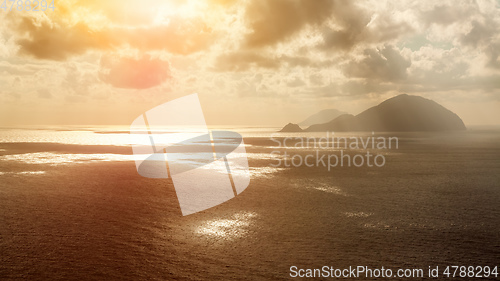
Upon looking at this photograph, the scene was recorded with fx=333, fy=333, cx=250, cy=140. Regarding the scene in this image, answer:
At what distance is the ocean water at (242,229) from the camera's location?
12461 mm

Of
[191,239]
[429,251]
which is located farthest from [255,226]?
[429,251]

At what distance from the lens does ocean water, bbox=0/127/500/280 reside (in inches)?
491

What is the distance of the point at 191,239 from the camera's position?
15.2 m

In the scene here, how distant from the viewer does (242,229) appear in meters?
16.7
